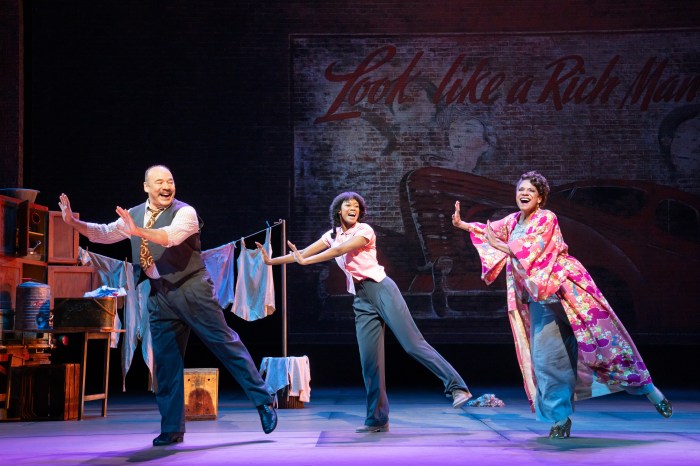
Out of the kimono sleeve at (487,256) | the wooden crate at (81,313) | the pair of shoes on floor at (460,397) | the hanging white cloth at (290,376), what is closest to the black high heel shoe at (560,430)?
the pair of shoes on floor at (460,397)

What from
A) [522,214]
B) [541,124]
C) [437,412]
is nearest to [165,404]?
[522,214]

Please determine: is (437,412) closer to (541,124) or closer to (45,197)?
(541,124)

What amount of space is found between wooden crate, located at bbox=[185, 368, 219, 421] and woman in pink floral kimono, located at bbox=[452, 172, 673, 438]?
2.75 metres

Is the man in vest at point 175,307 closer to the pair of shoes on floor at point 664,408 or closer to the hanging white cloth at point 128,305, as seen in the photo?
the pair of shoes on floor at point 664,408

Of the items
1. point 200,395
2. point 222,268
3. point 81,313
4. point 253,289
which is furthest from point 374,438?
point 222,268

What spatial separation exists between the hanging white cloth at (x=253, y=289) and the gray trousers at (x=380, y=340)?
3628mm

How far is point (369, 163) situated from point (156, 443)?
20.6ft

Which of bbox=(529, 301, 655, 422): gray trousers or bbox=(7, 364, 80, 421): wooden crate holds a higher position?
bbox=(529, 301, 655, 422): gray trousers

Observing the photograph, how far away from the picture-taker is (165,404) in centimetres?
471

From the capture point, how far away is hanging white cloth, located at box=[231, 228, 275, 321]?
8.95m

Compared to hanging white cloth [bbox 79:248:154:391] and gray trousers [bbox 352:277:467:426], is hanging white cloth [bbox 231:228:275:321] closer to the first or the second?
hanging white cloth [bbox 79:248:154:391]

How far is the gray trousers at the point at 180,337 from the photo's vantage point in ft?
15.3

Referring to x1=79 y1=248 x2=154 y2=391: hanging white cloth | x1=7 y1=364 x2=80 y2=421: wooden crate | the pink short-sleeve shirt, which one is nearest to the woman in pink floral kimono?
the pink short-sleeve shirt

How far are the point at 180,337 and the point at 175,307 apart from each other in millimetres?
201
